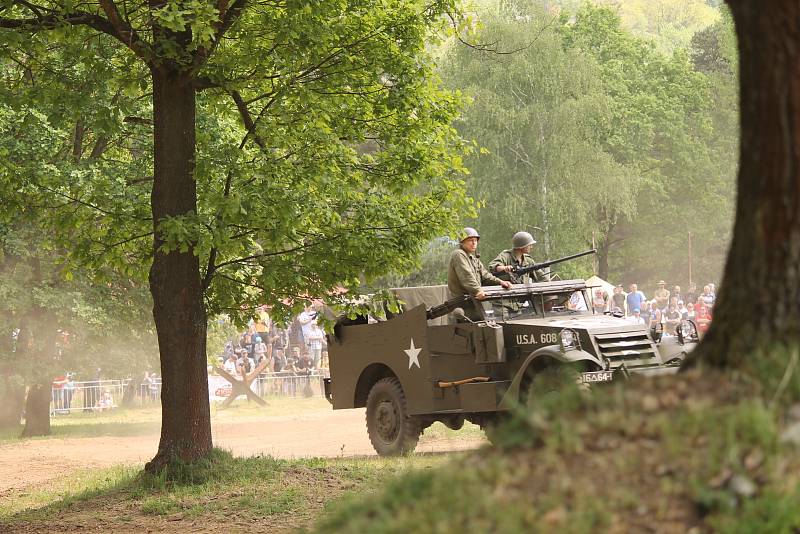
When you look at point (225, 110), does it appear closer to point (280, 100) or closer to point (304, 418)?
point (280, 100)

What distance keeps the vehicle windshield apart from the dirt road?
270cm

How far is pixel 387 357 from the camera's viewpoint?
633 inches

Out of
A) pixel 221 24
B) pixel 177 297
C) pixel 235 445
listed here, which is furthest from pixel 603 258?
pixel 221 24

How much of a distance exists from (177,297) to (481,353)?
3405 millimetres

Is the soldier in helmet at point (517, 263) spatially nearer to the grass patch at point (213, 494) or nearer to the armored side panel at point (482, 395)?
the armored side panel at point (482, 395)

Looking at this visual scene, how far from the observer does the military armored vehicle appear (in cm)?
1353

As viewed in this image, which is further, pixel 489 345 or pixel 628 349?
pixel 489 345

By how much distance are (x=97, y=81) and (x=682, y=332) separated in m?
7.08

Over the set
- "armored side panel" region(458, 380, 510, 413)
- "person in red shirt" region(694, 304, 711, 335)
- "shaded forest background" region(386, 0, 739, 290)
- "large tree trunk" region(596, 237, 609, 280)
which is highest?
"shaded forest background" region(386, 0, 739, 290)

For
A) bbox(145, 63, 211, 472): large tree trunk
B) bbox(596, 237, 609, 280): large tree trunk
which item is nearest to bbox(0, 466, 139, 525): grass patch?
bbox(145, 63, 211, 472): large tree trunk

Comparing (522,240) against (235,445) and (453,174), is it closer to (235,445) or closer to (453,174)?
(453,174)

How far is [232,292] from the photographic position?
14883mm

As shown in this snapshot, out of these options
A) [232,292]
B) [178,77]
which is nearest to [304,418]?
[232,292]

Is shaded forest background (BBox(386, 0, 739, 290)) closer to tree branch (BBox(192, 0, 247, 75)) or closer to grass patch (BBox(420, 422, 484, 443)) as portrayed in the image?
grass patch (BBox(420, 422, 484, 443))
